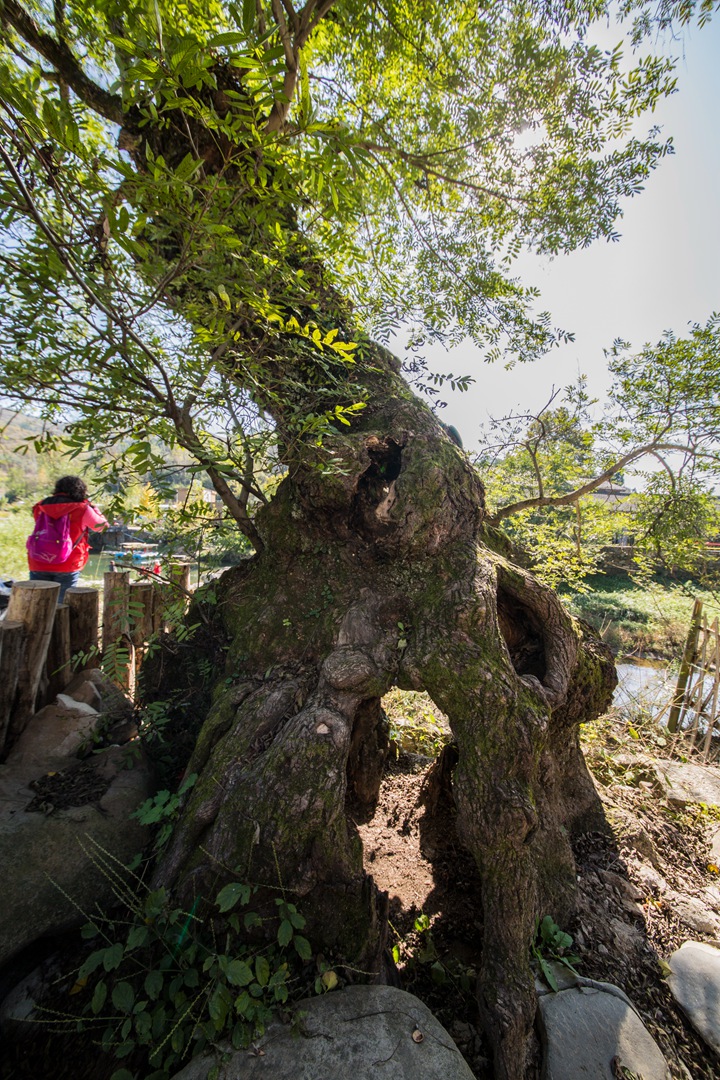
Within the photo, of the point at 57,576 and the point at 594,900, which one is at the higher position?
the point at 57,576

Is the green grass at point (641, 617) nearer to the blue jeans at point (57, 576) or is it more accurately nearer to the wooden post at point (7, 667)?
the blue jeans at point (57, 576)

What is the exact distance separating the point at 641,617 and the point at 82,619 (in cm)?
1737

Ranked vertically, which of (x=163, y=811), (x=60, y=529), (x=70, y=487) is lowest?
(x=163, y=811)

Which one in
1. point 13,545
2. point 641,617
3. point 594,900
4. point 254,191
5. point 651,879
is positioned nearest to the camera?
point 254,191

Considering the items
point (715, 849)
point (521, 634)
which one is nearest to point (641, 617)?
point (715, 849)

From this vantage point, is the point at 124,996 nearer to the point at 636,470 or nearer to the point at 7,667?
the point at 7,667

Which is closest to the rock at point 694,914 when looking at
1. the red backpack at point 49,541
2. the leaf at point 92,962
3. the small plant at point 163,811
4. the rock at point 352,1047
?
the rock at point 352,1047

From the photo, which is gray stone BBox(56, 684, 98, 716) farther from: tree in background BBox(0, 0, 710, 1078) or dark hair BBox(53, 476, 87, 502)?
dark hair BBox(53, 476, 87, 502)

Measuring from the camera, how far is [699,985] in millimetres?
2338

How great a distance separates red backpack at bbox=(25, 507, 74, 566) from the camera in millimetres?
4078

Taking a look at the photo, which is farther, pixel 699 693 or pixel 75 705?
pixel 699 693

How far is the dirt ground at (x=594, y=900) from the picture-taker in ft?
7.10

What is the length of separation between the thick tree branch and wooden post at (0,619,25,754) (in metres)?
3.98

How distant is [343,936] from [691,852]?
10.6ft
